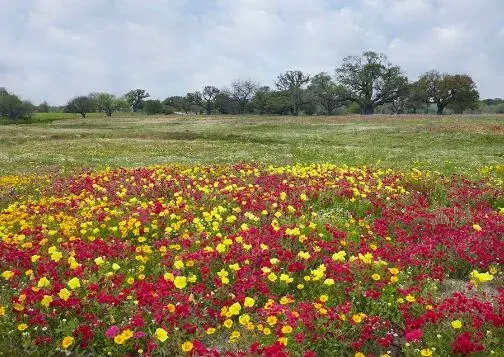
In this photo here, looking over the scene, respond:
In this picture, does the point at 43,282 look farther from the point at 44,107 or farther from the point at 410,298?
the point at 44,107

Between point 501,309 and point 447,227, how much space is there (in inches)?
166

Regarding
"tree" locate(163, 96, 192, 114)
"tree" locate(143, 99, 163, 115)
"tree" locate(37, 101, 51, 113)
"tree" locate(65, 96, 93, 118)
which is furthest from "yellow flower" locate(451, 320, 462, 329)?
"tree" locate(37, 101, 51, 113)

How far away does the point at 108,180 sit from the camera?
15094mm

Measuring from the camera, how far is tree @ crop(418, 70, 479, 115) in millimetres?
103500

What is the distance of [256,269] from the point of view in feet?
25.7

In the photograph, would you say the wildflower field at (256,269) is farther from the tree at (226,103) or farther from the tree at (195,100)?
the tree at (195,100)

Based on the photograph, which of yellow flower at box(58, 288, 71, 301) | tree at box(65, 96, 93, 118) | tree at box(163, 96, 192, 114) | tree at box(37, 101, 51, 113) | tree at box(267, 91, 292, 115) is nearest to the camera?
yellow flower at box(58, 288, 71, 301)

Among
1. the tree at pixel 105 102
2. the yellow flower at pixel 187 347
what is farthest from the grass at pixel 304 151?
the tree at pixel 105 102

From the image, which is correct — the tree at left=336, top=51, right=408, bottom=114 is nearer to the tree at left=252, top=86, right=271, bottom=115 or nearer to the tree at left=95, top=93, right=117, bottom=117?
the tree at left=252, top=86, right=271, bottom=115

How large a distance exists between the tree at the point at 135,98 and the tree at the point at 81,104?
32.2m

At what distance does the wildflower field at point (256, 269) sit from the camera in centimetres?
594

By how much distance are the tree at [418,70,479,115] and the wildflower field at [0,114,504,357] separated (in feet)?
320

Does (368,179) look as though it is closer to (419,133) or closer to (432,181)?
(432,181)

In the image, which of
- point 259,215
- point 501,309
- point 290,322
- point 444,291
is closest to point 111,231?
point 259,215
